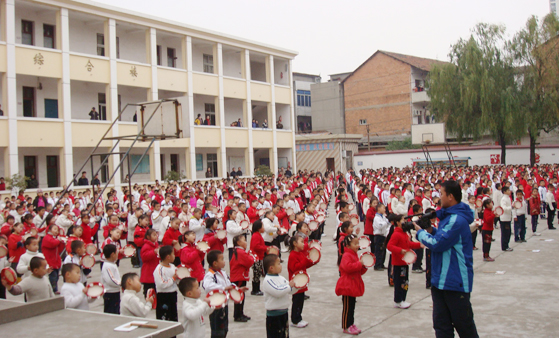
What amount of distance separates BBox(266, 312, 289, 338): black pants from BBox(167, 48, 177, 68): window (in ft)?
88.8

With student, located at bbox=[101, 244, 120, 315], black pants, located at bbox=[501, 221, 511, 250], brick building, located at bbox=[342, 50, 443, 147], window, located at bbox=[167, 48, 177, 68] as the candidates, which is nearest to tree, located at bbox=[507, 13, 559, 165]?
brick building, located at bbox=[342, 50, 443, 147]

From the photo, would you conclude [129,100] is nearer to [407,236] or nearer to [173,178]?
[173,178]

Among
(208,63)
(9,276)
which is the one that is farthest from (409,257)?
(208,63)

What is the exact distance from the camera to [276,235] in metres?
10.5

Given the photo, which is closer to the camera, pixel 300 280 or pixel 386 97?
pixel 300 280

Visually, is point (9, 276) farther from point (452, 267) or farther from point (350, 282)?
point (452, 267)

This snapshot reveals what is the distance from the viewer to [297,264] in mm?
6715

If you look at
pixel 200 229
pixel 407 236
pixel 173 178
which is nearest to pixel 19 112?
pixel 173 178

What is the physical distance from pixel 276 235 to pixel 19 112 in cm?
1875

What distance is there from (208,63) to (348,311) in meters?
28.7

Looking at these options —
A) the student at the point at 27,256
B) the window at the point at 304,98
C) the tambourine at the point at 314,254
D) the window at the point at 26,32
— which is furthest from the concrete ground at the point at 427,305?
the window at the point at 304,98

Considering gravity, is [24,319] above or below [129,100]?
below

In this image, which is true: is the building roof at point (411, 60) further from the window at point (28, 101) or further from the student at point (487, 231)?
the student at point (487, 231)

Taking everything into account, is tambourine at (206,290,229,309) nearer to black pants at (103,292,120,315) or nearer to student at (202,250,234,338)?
student at (202,250,234,338)
